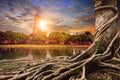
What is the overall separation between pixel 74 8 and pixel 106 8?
4.84 m

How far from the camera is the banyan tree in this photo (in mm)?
4074

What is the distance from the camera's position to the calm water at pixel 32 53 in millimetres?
8438

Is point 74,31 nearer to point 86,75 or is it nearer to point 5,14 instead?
point 5,14

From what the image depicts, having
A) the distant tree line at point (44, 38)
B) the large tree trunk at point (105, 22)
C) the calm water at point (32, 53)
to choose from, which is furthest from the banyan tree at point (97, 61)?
the distant tree line at point (44, 38)

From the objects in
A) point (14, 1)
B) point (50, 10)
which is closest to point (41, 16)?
point (50, 10)

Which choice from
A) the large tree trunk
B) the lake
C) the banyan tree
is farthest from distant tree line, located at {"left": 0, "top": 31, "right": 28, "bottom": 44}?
the large tree trunk

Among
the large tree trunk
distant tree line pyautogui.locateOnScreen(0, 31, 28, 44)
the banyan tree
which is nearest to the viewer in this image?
the banyan tree

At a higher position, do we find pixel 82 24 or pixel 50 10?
pixel 50 10

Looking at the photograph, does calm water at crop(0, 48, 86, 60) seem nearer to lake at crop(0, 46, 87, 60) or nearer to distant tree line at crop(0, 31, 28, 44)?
lake at crop(0, 46, 87, 60)

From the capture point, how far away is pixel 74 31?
932 centimetres

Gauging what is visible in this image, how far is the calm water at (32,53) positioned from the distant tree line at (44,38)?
294mm

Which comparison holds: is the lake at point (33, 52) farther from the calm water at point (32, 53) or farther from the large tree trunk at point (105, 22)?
the large tree trunk at point (105, 22)

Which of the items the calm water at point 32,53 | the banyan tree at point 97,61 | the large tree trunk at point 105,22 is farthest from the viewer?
the calm water at point 32,53

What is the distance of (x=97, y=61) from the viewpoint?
429 centimetres
